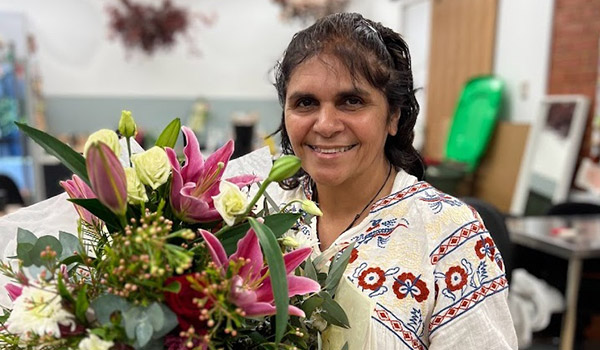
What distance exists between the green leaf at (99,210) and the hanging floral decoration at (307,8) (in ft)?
15.7

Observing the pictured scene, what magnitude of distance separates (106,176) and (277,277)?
222 mm

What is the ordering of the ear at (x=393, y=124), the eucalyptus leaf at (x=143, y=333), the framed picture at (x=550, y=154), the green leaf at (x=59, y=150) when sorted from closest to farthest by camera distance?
the eucalyptus leaf at (x=143, y=333) → the green leaf at (x=59, y=150) → the ear at (x=393, y=124) → the framed picture at (x=550, y=154)

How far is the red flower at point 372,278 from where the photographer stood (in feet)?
3.41

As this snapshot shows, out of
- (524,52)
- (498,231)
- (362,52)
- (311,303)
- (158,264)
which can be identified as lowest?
(498,231)

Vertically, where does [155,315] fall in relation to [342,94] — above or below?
below

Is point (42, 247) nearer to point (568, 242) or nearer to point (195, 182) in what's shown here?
point (195, 182)

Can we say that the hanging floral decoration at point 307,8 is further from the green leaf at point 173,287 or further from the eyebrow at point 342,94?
the green leaf at point 173,287

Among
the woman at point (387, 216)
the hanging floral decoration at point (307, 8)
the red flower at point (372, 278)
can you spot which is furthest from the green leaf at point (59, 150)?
the hanging floral decoration at point (307, 8)

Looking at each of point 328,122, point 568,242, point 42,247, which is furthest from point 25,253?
point 568,242

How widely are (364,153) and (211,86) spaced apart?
538 centimetres

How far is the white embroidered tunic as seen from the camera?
0.99 m

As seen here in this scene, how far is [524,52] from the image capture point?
4277 mm

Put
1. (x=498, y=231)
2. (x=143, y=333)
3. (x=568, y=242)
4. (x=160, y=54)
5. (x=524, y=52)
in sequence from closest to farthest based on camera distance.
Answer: (x=143, y=333) → (x=498, y=231) → (x=568, y=242) → (x=524, y=52) → (x=160, y=54)

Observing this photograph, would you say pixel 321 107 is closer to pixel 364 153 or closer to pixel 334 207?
pixel 364 153
